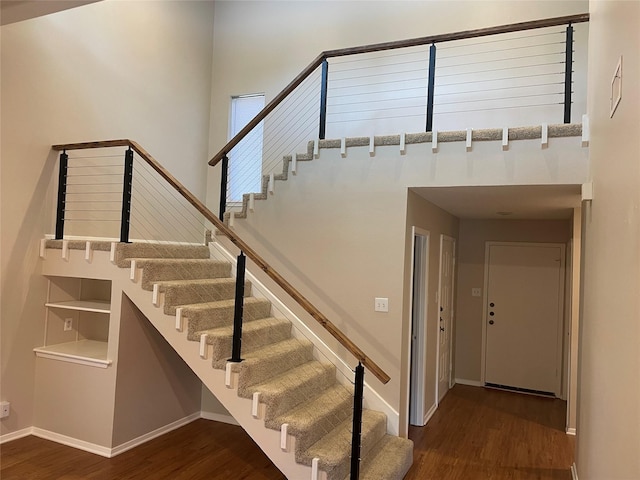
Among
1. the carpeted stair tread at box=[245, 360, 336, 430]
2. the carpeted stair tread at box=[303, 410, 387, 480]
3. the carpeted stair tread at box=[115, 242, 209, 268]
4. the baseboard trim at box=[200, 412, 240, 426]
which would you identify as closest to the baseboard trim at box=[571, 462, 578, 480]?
the carpeted stair tread at box=[303, 410, 387, 480]

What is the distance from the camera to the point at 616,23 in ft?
6.98

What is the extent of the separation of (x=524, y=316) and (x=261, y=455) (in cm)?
391

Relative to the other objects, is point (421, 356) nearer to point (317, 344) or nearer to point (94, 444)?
point (317, 344)

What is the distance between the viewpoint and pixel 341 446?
3129 millimetres

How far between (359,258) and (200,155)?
2.74 m

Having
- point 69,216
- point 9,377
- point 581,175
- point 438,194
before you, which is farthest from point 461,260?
point 9,377

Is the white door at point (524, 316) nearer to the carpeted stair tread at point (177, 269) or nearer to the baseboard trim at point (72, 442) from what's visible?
the carpeted stair tread at point (177, 269)

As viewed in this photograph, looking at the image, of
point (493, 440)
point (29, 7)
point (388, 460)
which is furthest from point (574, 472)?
point (29, 7)

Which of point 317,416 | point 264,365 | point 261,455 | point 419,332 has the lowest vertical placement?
point 261,455

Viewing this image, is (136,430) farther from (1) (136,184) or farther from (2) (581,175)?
(2) (581,175)

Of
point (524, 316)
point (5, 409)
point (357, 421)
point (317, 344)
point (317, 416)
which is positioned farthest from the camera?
point (524, 316)

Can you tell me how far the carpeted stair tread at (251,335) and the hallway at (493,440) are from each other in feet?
4.96

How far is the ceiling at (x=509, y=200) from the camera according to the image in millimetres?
3744

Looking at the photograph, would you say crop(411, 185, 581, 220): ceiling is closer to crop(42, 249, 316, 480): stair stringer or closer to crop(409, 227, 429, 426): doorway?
crop(409, 227, 429, 426): doorway
